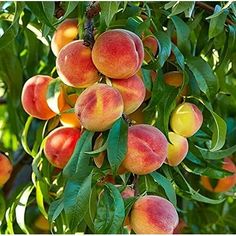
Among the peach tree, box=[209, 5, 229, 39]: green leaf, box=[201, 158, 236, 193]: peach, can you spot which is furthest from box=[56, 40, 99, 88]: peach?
box=[201, 158, 236, 193]: peach

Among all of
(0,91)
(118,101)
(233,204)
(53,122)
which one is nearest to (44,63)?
(0,91)

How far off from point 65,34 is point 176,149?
23 cm

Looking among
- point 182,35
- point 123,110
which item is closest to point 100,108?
point 123,110

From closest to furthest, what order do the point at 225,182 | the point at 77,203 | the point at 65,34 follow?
the point at 77,203, the point at 65,34, the point at 225,182

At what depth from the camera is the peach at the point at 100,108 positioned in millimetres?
842

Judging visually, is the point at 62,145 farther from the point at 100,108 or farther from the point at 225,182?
the point at 225,182

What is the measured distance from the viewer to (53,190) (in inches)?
43.1

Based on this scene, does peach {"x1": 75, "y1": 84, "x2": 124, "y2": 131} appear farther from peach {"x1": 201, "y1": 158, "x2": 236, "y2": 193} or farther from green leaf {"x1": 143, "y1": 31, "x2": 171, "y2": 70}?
peach {"x1": 201, "y1": 158, "x2": 236, "y2": 193}

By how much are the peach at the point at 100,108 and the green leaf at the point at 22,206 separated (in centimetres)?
29

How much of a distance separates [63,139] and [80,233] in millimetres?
138

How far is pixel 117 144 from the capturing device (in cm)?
83

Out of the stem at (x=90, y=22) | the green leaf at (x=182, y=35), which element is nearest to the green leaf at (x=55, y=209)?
the stem at (x=90, y=22)

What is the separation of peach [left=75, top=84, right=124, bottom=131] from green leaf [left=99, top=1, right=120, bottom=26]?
0.09 meters

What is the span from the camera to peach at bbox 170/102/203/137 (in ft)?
3.14
